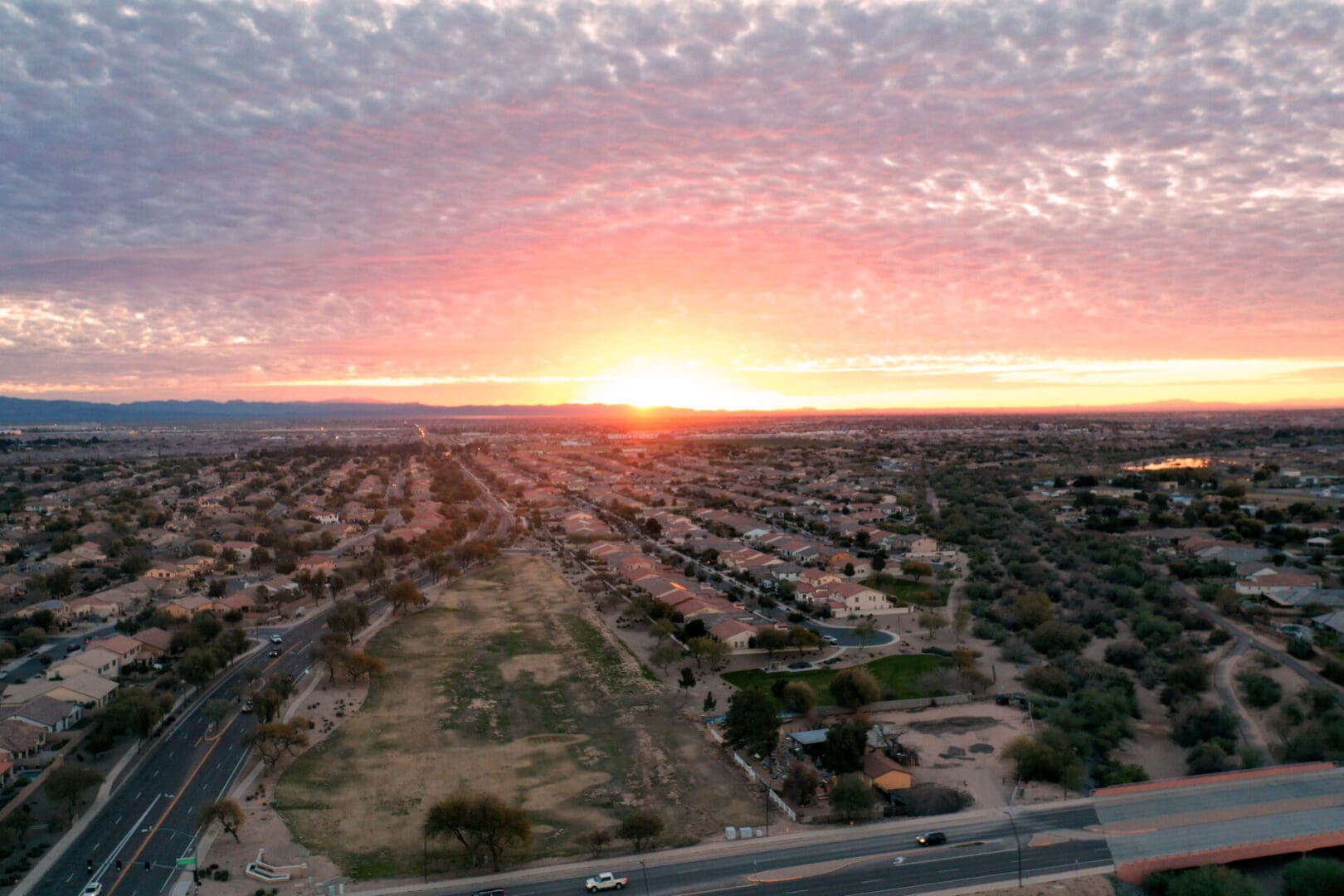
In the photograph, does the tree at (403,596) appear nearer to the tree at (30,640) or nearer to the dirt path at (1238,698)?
the tree at (30,640)

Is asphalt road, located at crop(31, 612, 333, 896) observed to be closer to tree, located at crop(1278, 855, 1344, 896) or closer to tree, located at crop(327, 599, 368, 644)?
tree, located at crop(327, 599, 368, 644)

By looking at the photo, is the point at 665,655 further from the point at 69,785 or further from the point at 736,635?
the point at 69,785

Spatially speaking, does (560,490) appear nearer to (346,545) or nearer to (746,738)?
(346,545)

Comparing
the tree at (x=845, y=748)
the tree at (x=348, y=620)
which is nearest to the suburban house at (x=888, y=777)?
the tree at (x=845, y=748)

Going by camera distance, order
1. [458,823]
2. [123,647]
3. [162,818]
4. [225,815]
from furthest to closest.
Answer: [123,647] → [162,818] → [225,815] → [458,823]

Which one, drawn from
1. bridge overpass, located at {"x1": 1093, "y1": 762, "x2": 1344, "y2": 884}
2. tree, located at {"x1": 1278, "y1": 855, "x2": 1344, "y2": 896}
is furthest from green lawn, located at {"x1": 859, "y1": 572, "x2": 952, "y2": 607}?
tree, located at {"x1": 1278, "y1": 855, "x2": 1344, "y2": 896}

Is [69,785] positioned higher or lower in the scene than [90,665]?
higher

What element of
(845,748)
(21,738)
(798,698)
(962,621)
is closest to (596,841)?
(845,748)
